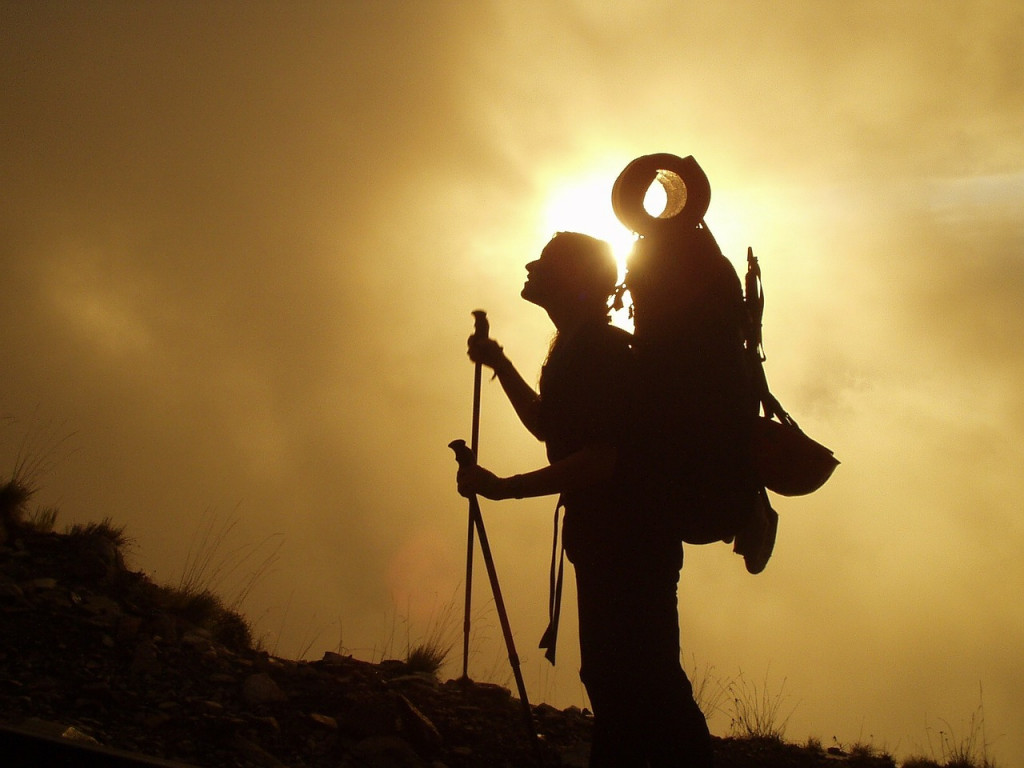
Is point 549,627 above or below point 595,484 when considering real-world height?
below

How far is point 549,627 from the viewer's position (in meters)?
3.41

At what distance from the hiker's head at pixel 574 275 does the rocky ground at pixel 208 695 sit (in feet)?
9.10

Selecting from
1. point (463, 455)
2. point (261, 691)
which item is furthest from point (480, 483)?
point (261, 691)

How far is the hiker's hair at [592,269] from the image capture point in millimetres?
3414

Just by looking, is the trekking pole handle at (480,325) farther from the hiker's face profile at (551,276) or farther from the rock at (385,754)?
the rock at (385,754)

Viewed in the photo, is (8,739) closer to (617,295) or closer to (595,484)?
(595,484)

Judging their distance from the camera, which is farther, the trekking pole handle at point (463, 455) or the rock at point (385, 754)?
the rock at point (385, 754)

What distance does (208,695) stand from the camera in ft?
16.3

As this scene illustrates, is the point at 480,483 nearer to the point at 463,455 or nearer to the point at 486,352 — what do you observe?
the point at 463,455

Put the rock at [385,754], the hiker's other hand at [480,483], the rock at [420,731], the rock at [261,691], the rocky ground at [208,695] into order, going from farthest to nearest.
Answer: the rock at [261,691], the rock at [420,731], the rock at [385,754], the rocky ground at [208,695], the hiker's other hand at [480,483]

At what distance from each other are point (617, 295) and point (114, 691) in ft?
11.8

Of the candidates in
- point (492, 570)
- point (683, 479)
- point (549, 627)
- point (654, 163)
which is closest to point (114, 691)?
point (492, 570)

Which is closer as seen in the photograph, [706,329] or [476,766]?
[706,329]

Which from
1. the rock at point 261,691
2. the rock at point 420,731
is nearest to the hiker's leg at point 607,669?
the rock at point 420,731
